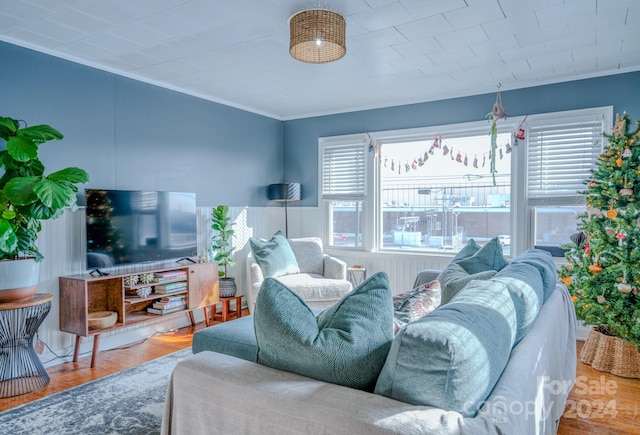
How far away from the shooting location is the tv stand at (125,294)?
129 inches

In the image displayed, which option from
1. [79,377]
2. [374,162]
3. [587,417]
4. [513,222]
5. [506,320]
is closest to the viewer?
[506,320]

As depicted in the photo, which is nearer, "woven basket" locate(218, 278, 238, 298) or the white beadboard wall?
the white beadboard wall

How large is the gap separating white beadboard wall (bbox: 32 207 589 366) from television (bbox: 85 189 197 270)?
0.21 meters

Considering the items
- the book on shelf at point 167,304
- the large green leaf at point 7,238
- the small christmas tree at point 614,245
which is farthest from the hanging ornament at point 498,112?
the large green leaf at point 7,238

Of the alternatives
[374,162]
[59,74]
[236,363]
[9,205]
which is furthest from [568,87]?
[9,205]

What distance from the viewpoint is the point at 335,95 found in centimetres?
467

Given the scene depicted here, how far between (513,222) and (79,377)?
4146mm

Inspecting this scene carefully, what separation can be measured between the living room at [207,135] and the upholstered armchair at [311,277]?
62 cm

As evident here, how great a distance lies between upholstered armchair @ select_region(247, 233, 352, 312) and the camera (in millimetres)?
4160

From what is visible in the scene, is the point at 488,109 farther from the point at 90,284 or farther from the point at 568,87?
the point at 90,284

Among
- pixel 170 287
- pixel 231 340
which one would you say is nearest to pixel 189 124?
pixel 170 287

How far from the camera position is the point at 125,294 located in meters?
3.74

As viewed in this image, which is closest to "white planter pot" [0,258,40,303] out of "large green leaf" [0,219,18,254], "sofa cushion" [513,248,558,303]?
"large green leaf" [0,219,18,254]

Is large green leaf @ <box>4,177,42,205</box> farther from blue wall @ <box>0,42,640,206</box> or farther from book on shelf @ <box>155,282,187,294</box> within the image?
book on shelf @ <box>155,282,187,294</box>
